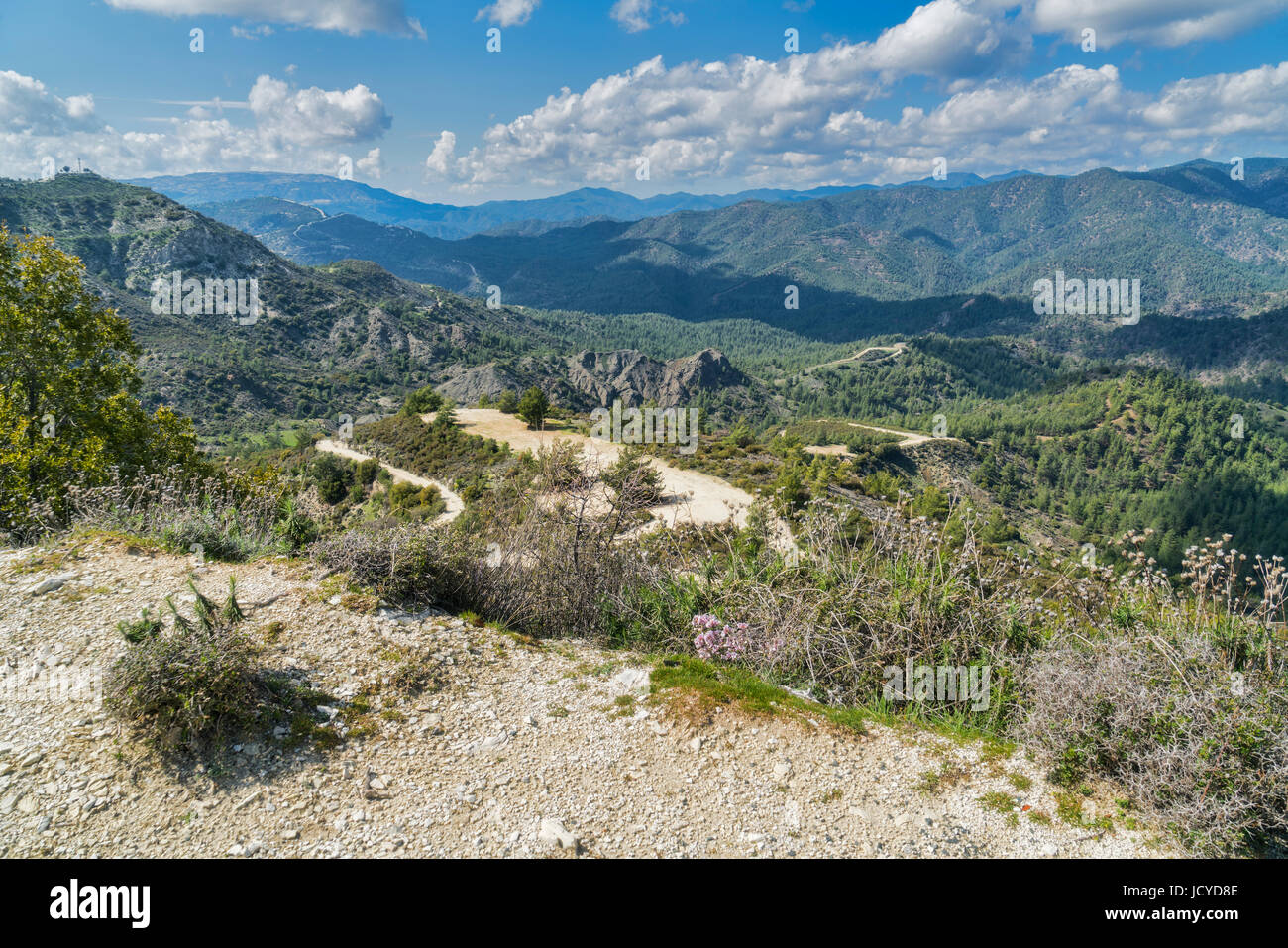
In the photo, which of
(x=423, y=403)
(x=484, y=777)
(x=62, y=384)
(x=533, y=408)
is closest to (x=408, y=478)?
(x=533, y=408)

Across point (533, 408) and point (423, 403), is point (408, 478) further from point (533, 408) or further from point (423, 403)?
point (423, 403)

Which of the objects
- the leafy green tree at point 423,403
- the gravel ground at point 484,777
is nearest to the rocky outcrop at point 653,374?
the leafy green tree at point 423,403

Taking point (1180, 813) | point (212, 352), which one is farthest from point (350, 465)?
point (212, 352)

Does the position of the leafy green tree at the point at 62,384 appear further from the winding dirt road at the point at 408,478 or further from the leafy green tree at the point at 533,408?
the leafy green tree at the point at 533,408

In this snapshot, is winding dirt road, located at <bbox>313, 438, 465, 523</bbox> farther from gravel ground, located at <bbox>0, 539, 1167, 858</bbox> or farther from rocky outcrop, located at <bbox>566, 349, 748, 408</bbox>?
rocky outcrop, located at <bbox>566, 349, 748, 408</bbox>
